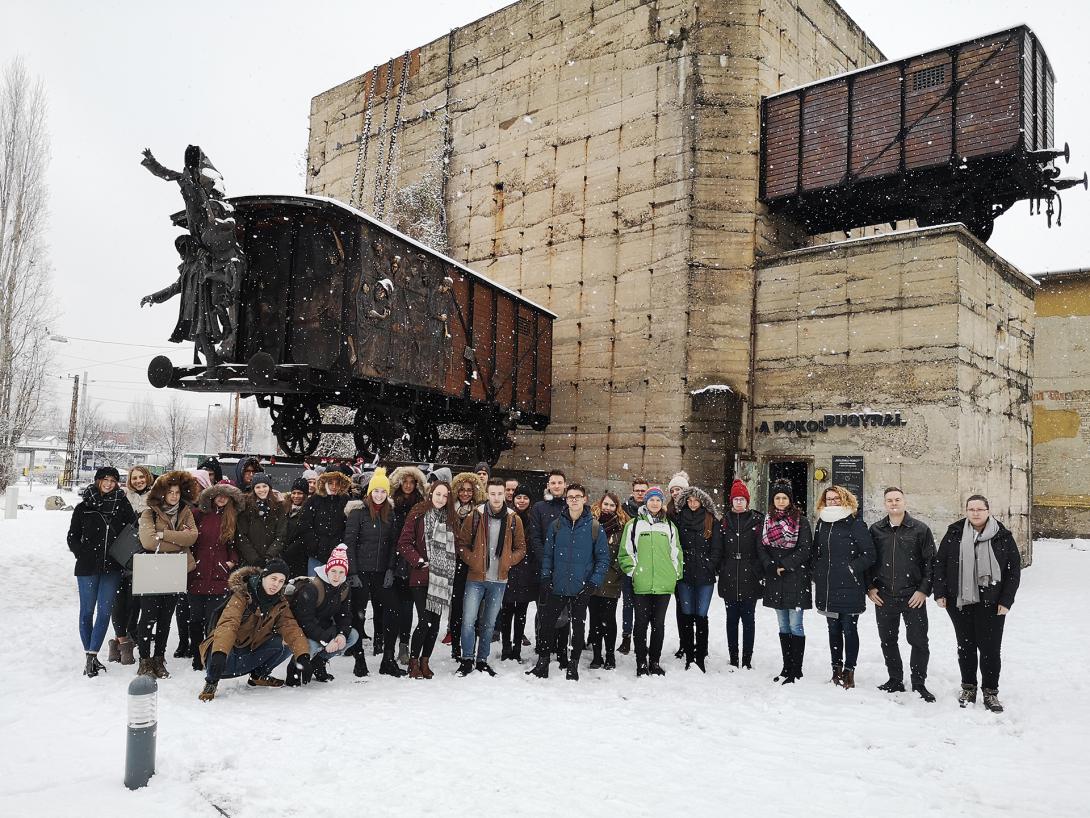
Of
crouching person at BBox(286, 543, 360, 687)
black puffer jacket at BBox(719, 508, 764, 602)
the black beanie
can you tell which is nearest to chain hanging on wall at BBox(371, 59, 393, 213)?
black puffer jacket at BBox(719, 508, 764, 602)

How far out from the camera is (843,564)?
6770mm

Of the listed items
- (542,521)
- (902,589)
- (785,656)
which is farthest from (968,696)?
(542,521)

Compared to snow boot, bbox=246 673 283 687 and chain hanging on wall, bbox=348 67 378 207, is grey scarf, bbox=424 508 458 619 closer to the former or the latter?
snow boot, bbox=246 673 283 687

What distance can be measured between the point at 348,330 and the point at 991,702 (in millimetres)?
9554

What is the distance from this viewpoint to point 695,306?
1673cm

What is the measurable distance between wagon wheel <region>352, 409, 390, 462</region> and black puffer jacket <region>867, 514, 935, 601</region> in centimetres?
950

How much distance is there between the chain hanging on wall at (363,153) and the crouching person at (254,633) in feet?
67.0

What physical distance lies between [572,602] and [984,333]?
12569mm

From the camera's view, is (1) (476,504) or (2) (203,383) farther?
(2) (203,383)

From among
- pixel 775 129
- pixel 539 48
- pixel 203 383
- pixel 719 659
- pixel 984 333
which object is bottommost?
pixel 719 659

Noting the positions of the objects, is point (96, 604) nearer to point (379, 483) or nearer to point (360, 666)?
point (360, 666)

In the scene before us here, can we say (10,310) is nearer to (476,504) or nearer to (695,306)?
(695,306)

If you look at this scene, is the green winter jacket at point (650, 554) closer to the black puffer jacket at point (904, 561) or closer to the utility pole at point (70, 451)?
the black puffer jacket at point (904, 561)

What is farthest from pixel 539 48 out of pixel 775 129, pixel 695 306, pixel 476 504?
pixel 476 504
